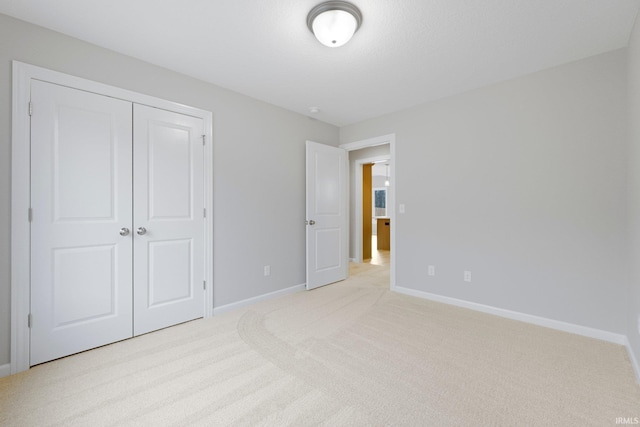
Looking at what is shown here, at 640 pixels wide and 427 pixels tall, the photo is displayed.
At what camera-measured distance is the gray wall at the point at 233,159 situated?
1.85 metres

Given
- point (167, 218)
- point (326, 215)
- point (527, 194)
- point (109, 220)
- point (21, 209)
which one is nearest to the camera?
point (21, 209)

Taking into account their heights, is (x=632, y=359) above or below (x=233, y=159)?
below

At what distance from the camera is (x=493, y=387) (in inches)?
66.5

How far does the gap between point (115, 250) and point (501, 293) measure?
3734 mm

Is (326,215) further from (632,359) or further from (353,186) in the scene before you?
(632,359)

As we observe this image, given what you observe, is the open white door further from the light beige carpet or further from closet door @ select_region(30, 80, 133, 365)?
closet door @ select_region(30, 80, 133, 365)

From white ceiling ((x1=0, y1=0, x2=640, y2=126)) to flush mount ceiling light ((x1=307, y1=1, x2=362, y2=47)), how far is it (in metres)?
0.07

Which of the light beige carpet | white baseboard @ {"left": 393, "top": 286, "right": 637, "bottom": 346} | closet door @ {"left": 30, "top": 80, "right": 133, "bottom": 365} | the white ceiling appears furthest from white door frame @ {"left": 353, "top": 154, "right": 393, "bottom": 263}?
closet door @ {"left": 30, "top": 80, "right": 133, "bottom": 365}

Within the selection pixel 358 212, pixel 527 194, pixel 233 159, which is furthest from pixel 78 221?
pixel 358 212

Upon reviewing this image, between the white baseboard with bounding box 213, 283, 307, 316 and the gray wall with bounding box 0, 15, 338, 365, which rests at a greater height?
the gray wall with bounding box 0, 15, 338, 365

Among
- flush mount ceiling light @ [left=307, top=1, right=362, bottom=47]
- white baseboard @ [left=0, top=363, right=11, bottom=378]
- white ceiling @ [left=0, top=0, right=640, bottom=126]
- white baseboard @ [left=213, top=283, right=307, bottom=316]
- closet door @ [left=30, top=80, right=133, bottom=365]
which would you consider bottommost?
white baseboard @ [left=0, top=363, right=11, bottom=378]

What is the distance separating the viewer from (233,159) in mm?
3033

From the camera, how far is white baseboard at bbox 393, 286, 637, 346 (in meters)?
2.27

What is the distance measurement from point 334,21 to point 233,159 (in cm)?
177
